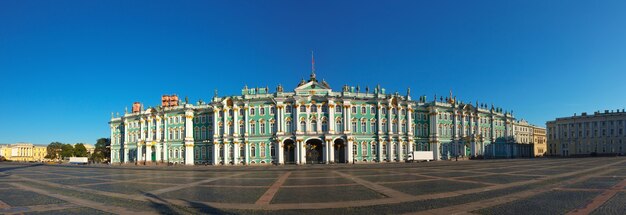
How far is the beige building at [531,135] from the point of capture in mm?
124562

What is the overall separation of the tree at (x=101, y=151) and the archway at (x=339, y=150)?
3010 inches

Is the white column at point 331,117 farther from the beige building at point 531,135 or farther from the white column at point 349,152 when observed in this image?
the beige building at point 531,135

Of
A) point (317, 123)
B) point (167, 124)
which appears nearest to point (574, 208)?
point (317, 123)

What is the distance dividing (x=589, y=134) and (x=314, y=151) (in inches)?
4230

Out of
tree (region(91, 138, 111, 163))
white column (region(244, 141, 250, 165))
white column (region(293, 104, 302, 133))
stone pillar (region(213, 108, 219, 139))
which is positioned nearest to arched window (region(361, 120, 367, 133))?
white column (region(293, 104, 302, 133))

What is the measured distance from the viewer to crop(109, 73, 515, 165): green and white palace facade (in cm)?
6309

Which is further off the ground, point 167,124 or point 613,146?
point 167,124

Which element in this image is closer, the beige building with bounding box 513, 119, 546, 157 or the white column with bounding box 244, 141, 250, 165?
the white column with bounding box 244, 141, 250, 165

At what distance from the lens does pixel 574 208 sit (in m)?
12.7

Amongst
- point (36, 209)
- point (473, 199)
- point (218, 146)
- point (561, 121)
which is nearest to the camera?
→ point (36, 209)

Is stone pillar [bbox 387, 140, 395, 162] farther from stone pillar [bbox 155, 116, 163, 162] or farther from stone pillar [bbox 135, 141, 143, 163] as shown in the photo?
stone pillar [bbox 135, 141, 143, 163]

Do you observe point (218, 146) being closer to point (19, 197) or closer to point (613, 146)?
point (19, 197)

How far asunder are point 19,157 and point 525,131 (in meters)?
226

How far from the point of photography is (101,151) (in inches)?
4407
